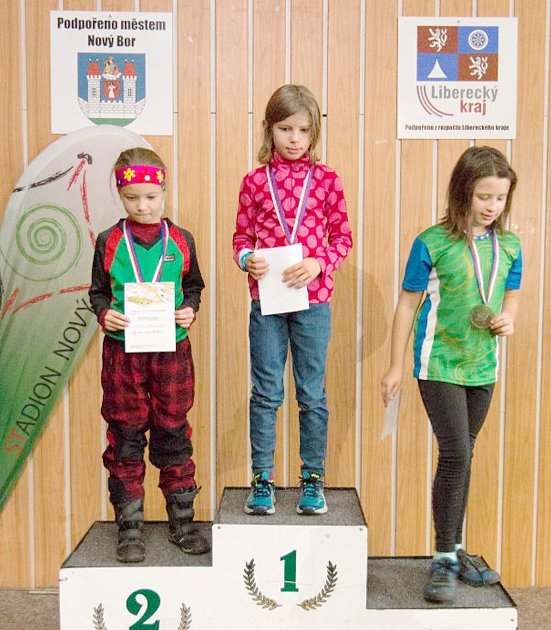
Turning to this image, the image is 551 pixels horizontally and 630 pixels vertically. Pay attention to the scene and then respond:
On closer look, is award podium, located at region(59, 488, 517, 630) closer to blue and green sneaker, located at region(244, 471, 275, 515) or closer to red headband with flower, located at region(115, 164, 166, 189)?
blue and green sneaker, located at region(244, 471, 275, 515)

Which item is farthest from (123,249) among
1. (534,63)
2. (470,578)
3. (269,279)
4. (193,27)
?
(534,63)

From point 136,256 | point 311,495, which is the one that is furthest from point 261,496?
point 136,256

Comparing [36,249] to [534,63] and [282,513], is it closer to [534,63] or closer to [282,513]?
[282,513]

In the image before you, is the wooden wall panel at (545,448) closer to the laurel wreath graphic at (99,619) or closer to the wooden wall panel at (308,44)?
the wooden wall panel at (308,44)

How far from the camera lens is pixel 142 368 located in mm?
2105

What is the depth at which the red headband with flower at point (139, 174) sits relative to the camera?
2.02 m

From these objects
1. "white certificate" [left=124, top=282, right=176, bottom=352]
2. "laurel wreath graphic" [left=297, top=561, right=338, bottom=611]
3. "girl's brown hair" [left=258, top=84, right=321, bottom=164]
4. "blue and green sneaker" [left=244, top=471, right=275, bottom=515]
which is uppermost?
"girl's brown hair" [left=258, top=84, right=321, bottom=164]

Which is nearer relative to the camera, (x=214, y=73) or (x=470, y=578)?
(x=470, y=578)

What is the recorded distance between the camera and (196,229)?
267 cm

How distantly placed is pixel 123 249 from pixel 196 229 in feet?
2.03

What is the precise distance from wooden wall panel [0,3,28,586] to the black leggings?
60.0 inches

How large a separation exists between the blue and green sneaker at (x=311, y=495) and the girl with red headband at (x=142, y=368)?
31cm

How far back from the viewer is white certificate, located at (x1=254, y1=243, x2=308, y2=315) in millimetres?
2100

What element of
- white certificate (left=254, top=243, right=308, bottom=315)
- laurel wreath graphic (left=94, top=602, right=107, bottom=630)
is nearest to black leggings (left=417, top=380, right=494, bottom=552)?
white certificate (left=254, top=243, right=308, bottom=315)
